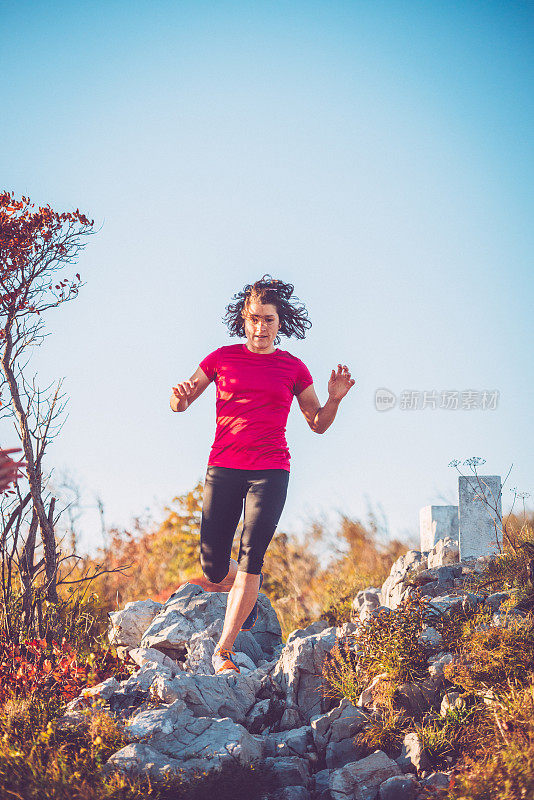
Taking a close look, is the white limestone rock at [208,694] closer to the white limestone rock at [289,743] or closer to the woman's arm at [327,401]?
the white limestone rock at [289,743]

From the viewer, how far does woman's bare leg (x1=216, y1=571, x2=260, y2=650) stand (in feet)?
16.9

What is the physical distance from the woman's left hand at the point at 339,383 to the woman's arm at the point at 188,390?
3.11 feet

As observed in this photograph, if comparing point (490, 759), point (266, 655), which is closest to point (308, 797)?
point (490, 759)

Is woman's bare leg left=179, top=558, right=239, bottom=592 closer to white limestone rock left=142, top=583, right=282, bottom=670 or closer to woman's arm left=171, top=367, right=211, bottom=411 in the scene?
white limestone rock left=142, top=583, right=282, bottom=670

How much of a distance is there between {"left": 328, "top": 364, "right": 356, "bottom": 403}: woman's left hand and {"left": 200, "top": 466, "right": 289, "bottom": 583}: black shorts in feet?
2.32

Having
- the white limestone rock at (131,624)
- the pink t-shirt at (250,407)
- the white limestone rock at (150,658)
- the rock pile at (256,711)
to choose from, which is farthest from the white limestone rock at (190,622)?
the pink t-shirt at (250,407)

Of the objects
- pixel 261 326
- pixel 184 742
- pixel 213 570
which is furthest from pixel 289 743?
pixel 261 326

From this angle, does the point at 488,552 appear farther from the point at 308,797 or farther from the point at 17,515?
the point at 17,515

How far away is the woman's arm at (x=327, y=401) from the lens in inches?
214

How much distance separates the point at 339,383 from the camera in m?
5.43

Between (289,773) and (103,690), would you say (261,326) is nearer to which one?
(103,690)

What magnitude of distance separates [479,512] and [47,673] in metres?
4.62

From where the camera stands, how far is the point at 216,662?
210 inches

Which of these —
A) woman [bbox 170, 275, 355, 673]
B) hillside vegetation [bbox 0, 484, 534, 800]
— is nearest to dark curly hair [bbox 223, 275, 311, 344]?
woman [bbox 170, 275, 355, 673]
